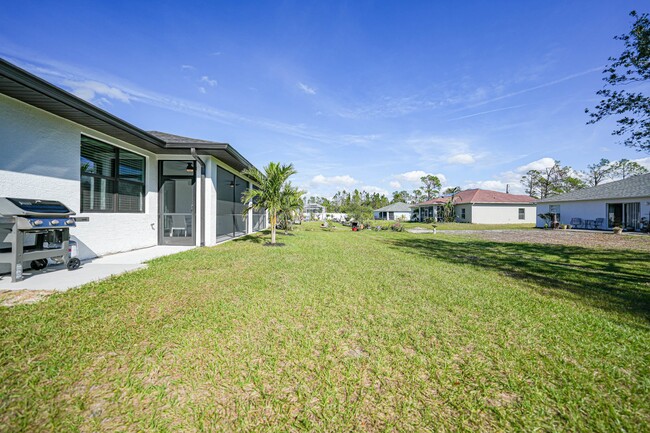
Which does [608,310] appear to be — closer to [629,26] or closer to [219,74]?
[629,26]

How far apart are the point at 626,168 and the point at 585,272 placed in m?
49.7

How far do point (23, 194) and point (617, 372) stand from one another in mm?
9183

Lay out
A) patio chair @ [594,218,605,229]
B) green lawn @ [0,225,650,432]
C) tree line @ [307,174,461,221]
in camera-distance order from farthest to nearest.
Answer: tree line @ [307,174,461,221], patio chair @ [594,218,605,229], green lawn @ [0,225,650,432]

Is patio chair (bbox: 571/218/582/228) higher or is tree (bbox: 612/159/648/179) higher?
tree (bbox: 612/159/648/179)

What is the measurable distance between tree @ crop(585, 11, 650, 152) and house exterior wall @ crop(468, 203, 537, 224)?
78.2ft

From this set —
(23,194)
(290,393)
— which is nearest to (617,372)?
(290,393)

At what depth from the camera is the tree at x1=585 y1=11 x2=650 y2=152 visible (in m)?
6.59

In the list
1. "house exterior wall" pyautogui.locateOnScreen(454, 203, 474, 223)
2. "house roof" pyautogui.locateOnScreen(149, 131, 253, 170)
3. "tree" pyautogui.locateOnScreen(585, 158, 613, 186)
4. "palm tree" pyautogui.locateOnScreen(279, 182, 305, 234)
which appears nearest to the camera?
"house roof" pyautogui.locateOnScreen(149, 131, 253, 170)

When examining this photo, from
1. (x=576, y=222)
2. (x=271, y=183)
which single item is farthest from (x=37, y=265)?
(x=576, y=222)

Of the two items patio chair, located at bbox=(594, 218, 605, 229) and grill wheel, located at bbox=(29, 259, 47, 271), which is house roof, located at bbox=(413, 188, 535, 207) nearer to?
patio chair, located at bbox=(594, 218, 605, 229)

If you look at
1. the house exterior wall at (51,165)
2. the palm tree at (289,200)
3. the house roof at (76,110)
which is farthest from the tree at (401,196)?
the house exterior wall at (51,165)

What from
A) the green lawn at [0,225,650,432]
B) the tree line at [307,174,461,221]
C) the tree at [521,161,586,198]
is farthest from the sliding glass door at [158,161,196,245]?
the tree at [521,161,586,198]

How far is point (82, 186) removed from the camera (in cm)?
623

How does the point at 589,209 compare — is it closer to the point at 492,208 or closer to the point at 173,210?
the point at 492,208
